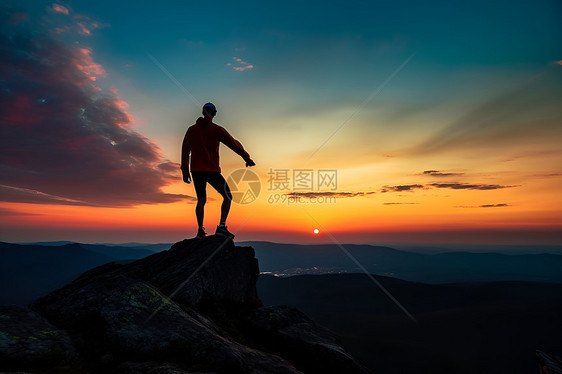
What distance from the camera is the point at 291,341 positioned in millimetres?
6516

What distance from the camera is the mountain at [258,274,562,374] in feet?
185

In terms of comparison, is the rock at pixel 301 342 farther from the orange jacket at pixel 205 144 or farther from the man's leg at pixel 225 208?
the orange jacket at pixel 205 144

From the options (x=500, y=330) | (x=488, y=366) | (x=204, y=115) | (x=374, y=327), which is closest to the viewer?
(x=204, y=115)

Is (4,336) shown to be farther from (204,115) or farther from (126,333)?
(204,115)

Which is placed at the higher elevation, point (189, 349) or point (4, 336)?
point (4, 336)

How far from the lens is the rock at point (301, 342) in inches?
241

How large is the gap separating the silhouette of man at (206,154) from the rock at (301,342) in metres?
4.13

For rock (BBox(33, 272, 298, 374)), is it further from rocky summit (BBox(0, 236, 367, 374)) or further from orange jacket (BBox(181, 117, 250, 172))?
orange jacket (BBox(181, 117, 250, 172))

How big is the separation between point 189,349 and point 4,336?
96.7 inches

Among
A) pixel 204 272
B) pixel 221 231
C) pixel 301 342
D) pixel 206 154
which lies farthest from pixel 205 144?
pixel 301 342

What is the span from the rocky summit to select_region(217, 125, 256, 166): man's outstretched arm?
150 inches

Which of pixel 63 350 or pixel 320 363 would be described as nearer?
pixel 63 350

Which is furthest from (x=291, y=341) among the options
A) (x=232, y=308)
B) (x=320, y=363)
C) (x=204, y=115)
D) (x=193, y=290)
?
(x=204, y=115)

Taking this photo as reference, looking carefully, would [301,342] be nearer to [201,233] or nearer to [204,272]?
[204,272]
